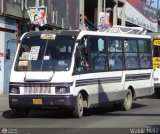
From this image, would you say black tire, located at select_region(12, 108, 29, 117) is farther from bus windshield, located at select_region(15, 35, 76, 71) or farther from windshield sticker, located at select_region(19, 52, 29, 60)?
windshield sticker, located at select_region(19, 52, 29, 60)

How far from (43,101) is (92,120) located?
60.4 inches

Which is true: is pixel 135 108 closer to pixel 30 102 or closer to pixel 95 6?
pixel 30 102

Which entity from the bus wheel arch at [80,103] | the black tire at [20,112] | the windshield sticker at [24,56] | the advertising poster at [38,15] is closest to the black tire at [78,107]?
the bus wheel arch at [80,103]

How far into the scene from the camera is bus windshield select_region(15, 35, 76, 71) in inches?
621

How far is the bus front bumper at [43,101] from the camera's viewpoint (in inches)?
607

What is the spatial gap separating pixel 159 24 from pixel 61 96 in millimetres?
53855

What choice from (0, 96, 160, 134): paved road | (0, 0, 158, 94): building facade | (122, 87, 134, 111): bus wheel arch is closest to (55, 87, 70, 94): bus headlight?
(0, 96, 160, 134): paved road

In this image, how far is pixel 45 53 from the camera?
1609 cm

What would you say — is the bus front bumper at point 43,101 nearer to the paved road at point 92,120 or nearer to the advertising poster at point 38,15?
the paved road at point 92,120

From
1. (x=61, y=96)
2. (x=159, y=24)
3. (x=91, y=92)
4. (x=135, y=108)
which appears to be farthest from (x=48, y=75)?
(x=159, y=24)

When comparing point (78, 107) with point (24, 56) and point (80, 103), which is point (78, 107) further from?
point (24, 56)

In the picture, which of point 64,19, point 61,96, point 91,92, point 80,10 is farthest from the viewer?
point 80,10

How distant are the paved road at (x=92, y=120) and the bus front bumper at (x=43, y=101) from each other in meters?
0.43

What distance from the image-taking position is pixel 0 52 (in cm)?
2562
